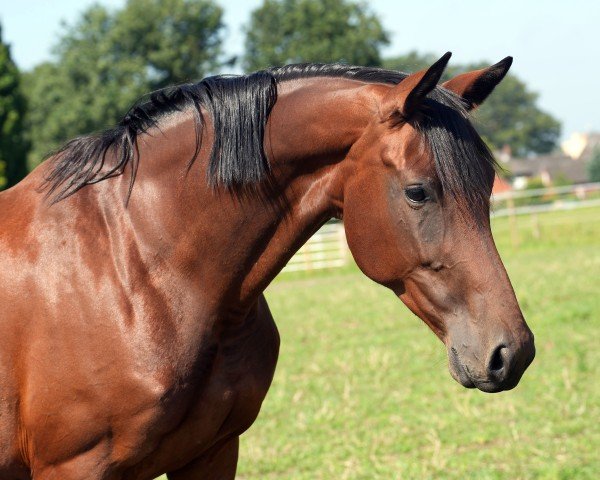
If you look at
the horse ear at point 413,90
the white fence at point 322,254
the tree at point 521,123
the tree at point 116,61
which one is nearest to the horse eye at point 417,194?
the horse ear at point 413,90

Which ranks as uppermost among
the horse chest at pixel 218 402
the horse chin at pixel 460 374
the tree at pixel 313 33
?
the horse chin at pixel 460 374

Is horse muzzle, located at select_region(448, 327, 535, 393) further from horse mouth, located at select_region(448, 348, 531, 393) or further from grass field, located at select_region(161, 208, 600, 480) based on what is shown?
grass field, located at select_region(161, 208, 600, 480)

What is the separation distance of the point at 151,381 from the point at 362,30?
47.8 m

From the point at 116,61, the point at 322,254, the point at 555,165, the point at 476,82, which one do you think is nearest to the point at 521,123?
the point at 555,165

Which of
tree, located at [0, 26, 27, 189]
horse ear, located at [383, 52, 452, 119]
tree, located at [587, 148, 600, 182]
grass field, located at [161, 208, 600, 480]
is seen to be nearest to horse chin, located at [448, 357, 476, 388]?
grass field, located at [161, 208, 600, 480]

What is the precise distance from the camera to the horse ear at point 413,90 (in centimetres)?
248

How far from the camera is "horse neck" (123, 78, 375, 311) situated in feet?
9.30

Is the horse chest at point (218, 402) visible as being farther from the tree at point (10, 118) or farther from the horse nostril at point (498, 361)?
the tree at point (10, 118)

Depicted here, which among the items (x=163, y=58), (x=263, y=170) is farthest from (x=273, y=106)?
(x=163, y=58)

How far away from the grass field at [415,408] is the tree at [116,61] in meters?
37.6

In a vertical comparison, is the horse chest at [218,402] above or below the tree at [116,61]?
above

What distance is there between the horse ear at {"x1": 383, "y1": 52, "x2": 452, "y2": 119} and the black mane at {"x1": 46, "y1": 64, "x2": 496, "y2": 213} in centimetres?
7

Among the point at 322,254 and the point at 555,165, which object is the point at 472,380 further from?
the point at 555,165

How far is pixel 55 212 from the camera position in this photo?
2.89 m
